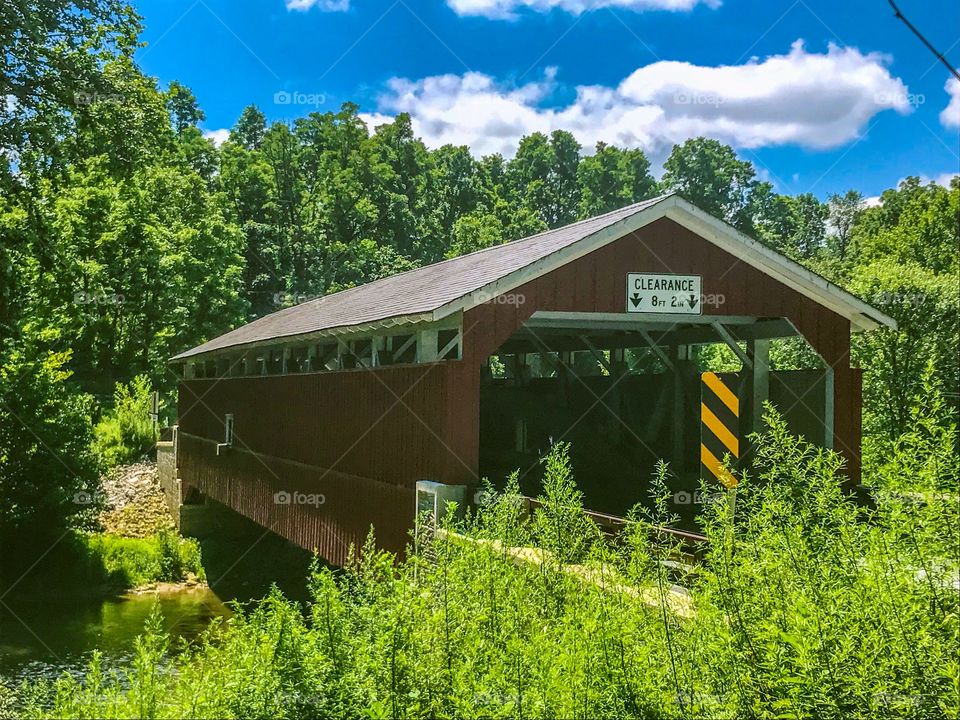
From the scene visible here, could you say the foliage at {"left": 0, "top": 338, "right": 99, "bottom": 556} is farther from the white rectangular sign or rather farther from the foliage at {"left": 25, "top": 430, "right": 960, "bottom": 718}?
the foliage at {"left": 25, "top": 430, "right": 960, "bottom": 718}

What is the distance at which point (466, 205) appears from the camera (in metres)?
54.1

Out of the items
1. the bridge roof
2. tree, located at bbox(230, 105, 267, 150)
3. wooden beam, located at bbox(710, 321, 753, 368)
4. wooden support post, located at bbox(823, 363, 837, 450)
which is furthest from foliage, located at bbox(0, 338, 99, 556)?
tree, located at bbox(230, 105, 267, 150)

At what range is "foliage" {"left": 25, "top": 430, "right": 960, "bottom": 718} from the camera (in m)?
3.87

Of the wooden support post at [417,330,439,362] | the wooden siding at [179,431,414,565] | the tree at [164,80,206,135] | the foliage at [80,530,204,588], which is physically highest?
the tree at [164,80,206,135]

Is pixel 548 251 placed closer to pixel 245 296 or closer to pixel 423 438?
pixel 423 438

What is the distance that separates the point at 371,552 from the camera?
6602 millimetres

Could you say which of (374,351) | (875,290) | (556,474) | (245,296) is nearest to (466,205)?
(245,296)

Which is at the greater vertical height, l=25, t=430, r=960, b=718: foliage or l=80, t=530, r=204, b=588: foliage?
l=25, t=430, r=960, b=718: foliage

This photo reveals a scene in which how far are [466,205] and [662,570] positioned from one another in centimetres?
5001

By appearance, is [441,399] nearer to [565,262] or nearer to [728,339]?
[565,262]

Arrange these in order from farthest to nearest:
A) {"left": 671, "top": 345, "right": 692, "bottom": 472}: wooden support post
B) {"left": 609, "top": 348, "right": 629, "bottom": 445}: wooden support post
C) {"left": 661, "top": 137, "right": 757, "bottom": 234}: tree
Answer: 1. {"left": 661, "top": 137, "right": 757, "bottom": 234}: tree
2. {"left": 609, "top": 348, "right": 629, "bottom": 445}: wooden support post
3. {"left": 671, "top": 345, "right": 692, "bottom": 472}: wooden support post

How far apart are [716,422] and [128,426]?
24.6 metres

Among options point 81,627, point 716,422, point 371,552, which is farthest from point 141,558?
point 716,422

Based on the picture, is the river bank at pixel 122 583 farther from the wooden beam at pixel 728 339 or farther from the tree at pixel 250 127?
the tree at pixel 250 127
